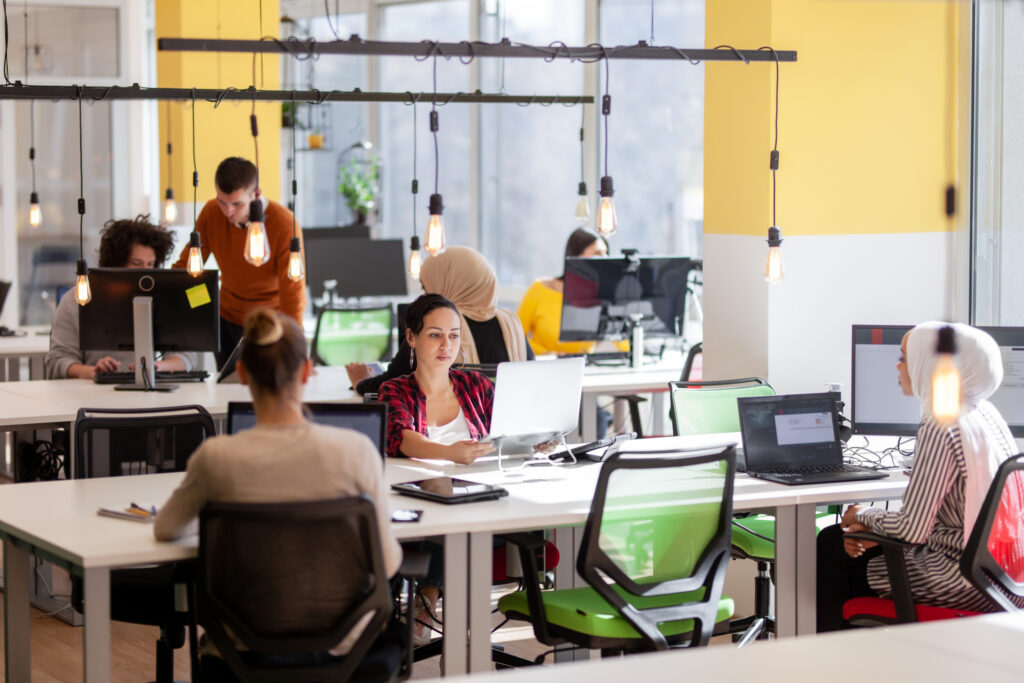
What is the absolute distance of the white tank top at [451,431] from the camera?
451 centimetres

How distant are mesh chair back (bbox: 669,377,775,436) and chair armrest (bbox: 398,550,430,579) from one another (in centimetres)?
191

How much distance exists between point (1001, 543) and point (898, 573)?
29cm

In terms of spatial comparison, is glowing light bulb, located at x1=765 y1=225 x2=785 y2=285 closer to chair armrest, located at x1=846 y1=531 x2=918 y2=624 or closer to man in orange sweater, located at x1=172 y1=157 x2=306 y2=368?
chair armrest, located at x1=846 y1=531 x2=918 y2=624

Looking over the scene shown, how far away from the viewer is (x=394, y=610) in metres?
3.45

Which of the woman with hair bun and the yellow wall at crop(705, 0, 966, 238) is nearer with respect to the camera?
the woman with hair bun

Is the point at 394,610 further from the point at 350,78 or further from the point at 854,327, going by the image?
the point at 350,78

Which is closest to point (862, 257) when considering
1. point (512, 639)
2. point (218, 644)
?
point (512, 639)

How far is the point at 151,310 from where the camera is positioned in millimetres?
5824

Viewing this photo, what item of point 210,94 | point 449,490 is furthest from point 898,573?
point 210,94

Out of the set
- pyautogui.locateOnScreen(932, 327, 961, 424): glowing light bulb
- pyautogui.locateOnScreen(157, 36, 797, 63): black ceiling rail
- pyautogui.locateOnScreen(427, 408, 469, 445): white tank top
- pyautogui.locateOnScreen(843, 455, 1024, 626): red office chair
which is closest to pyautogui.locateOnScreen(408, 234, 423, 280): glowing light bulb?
pyautogui.locateOnScreen(157, 36, 797, 63): black ceiling rail

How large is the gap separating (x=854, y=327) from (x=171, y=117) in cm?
666

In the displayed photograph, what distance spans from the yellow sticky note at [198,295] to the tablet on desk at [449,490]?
7.42ft

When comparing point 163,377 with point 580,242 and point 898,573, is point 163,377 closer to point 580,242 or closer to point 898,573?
point 580,242

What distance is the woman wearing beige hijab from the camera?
538cm
